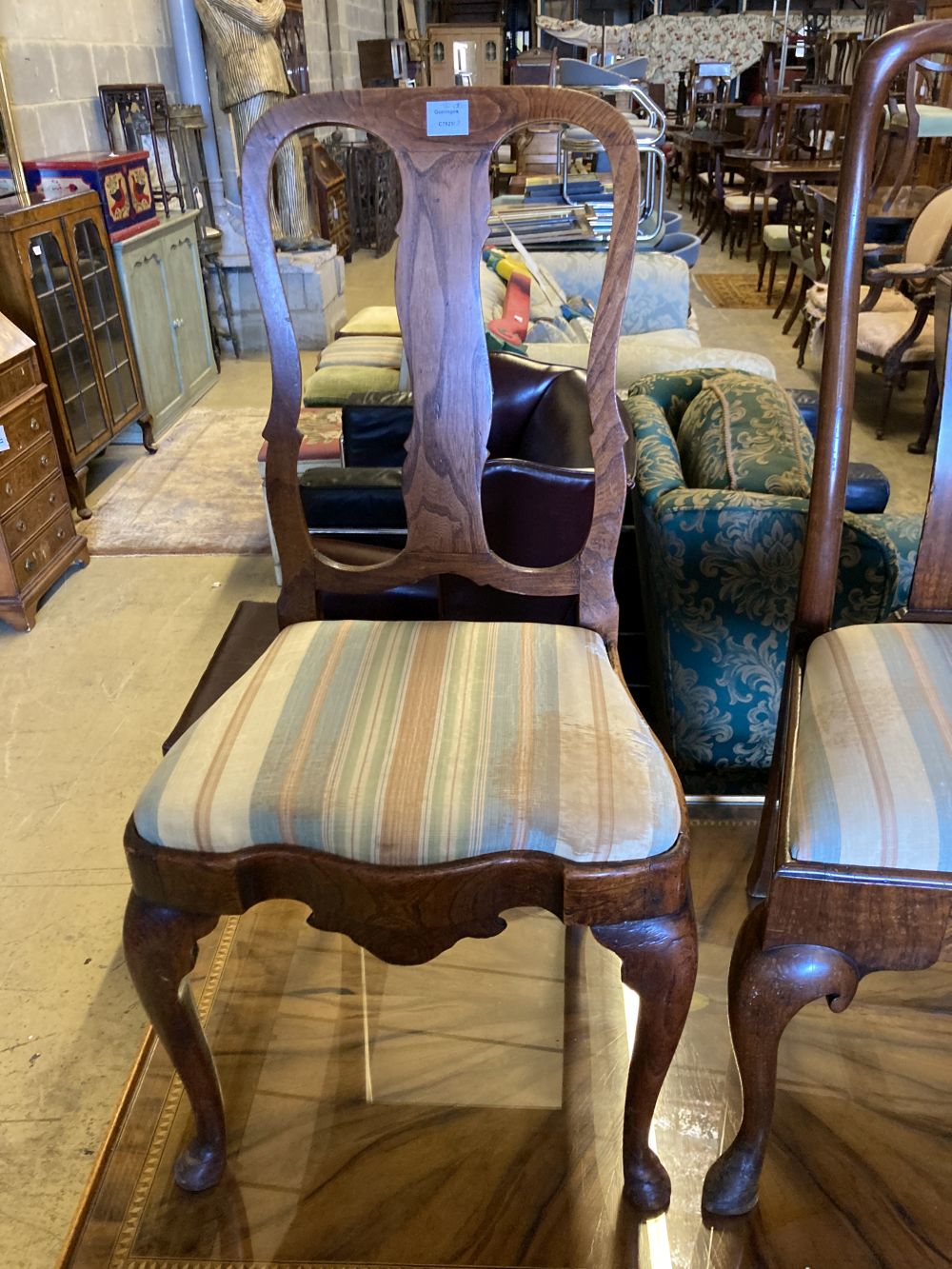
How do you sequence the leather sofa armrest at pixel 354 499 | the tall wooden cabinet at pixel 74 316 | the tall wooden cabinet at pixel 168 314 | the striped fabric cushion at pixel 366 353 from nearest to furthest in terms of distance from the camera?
the leather sofa armrest at pixel 354 499, the tall wooden cabinet at pixel 74 316, the striped fabric cushion at pixel 366 353, the tall wooden cabinet at pixel 168 314

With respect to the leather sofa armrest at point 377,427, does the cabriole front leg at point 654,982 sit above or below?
below

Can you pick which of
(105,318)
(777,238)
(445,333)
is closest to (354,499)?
(445,333)

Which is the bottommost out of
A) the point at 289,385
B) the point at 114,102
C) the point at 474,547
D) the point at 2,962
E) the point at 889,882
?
the point at 2,962

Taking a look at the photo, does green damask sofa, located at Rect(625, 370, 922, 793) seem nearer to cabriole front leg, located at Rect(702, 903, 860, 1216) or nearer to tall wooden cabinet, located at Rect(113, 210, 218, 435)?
cabriole front leg, located at Rect(702, 903, 860, 1216)

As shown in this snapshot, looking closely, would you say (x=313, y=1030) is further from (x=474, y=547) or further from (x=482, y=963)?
(x=474, y=547)

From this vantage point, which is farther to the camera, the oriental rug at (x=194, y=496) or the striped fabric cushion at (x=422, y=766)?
the oriental rug at (x=194, y=496)

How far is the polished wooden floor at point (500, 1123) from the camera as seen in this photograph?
1.01 m

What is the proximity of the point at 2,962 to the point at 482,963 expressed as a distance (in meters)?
0.76

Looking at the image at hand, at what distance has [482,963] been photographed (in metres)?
1.34

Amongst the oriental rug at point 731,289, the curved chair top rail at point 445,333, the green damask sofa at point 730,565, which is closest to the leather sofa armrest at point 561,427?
the green damask sofa at point 730,565

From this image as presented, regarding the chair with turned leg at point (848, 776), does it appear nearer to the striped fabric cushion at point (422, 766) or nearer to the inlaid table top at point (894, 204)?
the striped fabric cushion at point (422, 766)

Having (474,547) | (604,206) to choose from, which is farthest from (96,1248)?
(604,206)

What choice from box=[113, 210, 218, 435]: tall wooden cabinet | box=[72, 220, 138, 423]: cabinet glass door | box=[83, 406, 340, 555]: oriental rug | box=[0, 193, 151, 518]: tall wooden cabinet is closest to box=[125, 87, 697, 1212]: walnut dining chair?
box=[83, 406, 340, 555]: oriental rug

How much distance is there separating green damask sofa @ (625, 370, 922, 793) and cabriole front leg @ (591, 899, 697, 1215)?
0.64 m
